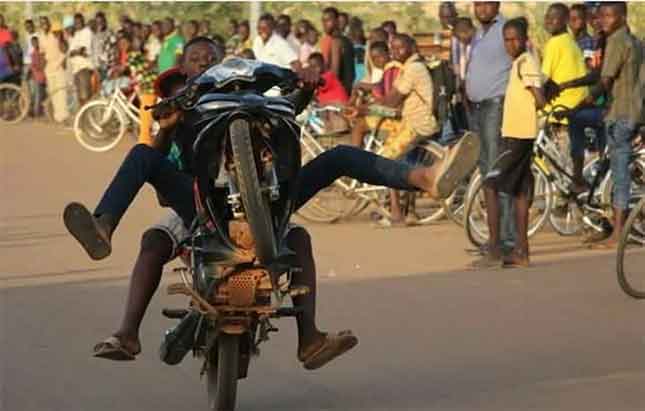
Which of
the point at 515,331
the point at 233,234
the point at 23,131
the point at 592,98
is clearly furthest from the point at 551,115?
the point at 23,131

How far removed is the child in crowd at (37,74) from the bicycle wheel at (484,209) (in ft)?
58.4

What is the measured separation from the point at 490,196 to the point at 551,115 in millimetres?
1580

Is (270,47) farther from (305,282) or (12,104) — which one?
(305,282)

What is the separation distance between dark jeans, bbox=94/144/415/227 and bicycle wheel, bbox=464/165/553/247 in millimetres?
5332

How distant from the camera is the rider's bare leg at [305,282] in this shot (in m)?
6.83

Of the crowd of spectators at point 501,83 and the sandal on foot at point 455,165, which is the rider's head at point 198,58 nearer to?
the crowd of spectators at point 501,83

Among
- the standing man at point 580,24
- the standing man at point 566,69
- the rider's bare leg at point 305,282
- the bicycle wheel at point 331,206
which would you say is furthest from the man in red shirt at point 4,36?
the rider's bare leg at point 305,282

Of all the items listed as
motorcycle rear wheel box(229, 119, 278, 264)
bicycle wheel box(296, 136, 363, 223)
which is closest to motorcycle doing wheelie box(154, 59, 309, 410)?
motorcycle rear wheel box(229, 119, 278, 264)

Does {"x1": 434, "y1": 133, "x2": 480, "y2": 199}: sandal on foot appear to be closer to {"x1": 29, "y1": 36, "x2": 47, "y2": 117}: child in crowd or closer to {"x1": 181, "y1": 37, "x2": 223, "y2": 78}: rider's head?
{"x1": 181, "y1": 37, "x2": 223, "y2": 78}: rider's head

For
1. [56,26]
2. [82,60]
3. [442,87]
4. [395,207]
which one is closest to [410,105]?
[442,87]

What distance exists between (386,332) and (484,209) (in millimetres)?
3763

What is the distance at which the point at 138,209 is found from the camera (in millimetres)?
15375

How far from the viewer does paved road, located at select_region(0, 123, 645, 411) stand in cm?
736

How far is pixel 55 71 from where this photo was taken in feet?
93.8
